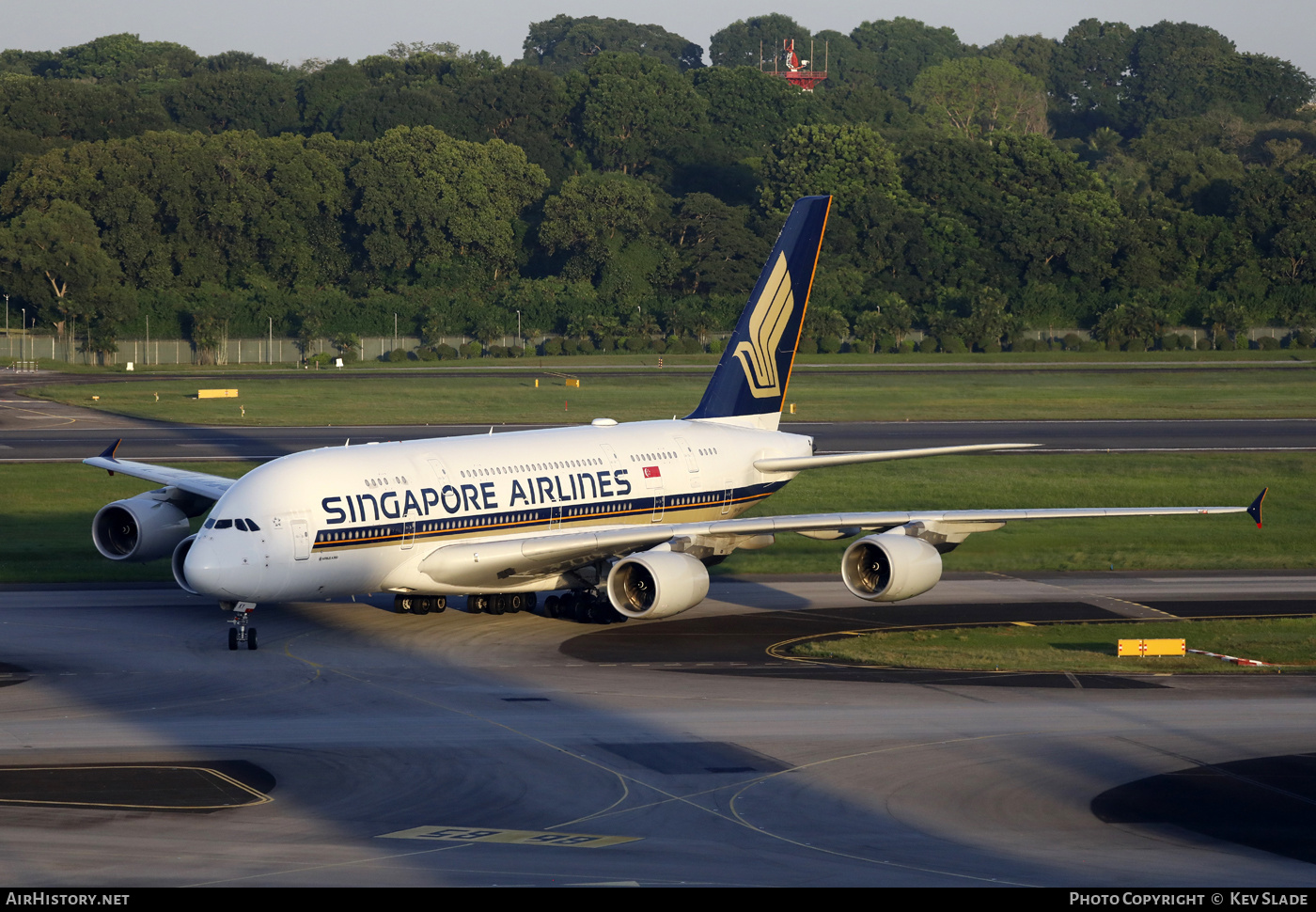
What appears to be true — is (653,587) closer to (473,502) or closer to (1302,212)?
(473,502)

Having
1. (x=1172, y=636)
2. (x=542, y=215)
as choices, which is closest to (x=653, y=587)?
(x=1172, y=636)

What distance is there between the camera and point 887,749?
27516 millimetres

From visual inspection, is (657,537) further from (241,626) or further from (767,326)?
(767,326)

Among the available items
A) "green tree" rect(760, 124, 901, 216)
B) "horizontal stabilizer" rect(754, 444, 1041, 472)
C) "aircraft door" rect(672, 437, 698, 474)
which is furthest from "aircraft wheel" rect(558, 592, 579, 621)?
"green tree" rect(760, 124, 901, 216)

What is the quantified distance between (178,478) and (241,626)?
9.63 metres

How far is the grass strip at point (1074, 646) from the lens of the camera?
3488 cm

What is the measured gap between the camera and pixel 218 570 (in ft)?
113

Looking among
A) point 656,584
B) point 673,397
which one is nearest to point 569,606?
point 656,584

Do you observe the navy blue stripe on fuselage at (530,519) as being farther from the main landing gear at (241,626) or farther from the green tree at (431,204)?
the green tree at (431,204)

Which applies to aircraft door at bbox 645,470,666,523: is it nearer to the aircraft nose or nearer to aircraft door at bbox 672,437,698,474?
aircraft door at bbox 672,437,698,474

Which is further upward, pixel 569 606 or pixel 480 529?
pixel 480 529

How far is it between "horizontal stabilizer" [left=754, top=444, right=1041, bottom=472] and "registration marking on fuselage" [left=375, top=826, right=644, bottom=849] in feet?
66.9

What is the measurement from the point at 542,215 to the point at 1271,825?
176m

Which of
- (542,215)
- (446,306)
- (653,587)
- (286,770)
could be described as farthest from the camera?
(542,215)
